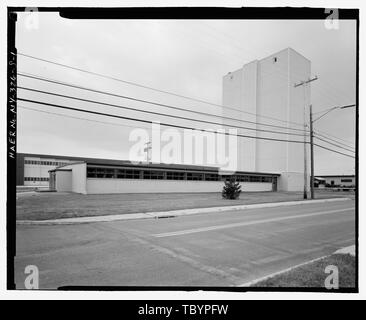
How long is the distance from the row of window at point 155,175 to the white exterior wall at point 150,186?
1.58ft

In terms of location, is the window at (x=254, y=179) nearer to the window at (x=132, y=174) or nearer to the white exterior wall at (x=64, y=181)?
the window at (x=132, y=174)

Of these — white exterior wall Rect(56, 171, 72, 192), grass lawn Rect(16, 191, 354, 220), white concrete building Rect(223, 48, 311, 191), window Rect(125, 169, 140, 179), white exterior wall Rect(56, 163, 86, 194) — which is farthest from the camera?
white exterior wall Rect(56, 171, 72, 192)

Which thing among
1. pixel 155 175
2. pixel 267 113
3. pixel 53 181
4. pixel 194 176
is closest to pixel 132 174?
pixel 155 175

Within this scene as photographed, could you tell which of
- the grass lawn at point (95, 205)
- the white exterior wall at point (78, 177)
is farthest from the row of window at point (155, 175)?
the grass lawn at point (95, 205)

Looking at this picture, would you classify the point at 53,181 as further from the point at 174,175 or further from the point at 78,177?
the point at 174,175

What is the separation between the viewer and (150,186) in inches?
1134

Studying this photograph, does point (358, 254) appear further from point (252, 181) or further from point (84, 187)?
point (252, 181)

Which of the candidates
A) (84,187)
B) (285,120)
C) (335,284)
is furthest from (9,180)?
(285,120)

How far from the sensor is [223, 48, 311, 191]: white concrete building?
91.2 feet

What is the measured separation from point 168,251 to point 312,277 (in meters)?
2.85

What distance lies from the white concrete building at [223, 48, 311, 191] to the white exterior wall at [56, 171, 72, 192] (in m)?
22.7

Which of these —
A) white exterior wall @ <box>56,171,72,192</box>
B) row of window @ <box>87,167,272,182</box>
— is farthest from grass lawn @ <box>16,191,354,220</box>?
white exterior wall @ <box>56,171,72,192</box>

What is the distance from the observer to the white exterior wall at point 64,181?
29172mm

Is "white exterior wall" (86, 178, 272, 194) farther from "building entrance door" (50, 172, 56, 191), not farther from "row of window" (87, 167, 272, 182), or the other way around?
"building entrance door" (50, 172, 56, 191)
